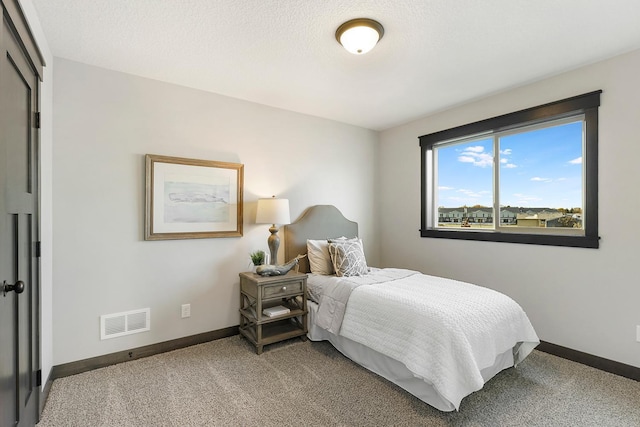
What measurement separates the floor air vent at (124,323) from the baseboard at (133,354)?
16cm

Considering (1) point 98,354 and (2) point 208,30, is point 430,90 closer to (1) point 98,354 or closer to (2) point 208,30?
(2) point 208,30

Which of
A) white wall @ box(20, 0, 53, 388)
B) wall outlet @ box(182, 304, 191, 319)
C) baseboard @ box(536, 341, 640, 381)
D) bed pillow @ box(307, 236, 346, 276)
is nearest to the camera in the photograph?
white wall @ box(20, 0, 53, 388)

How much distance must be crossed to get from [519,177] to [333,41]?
7.60ft

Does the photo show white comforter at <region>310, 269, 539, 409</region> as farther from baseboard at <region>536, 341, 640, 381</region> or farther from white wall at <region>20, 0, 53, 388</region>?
white wall at <region>20, 0, 53, 388</region>

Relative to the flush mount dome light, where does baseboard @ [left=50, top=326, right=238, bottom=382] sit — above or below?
below

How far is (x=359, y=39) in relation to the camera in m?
2.06

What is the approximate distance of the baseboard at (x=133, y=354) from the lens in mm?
2385

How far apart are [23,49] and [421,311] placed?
2702 mm

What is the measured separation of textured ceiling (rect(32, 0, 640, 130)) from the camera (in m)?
1.86

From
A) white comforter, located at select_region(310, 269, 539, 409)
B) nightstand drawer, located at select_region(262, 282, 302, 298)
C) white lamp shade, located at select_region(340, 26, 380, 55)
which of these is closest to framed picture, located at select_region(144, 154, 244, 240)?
nightstand drawer, located at select_region(262, 282, 302, 298)

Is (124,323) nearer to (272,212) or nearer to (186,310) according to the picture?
(186,310)

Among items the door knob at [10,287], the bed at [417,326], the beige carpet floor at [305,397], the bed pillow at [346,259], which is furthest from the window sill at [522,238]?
the door knob at [10,287]

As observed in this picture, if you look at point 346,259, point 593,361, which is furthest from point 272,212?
point 593,361

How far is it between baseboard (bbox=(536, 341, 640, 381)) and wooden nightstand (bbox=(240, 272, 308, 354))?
2.26m
